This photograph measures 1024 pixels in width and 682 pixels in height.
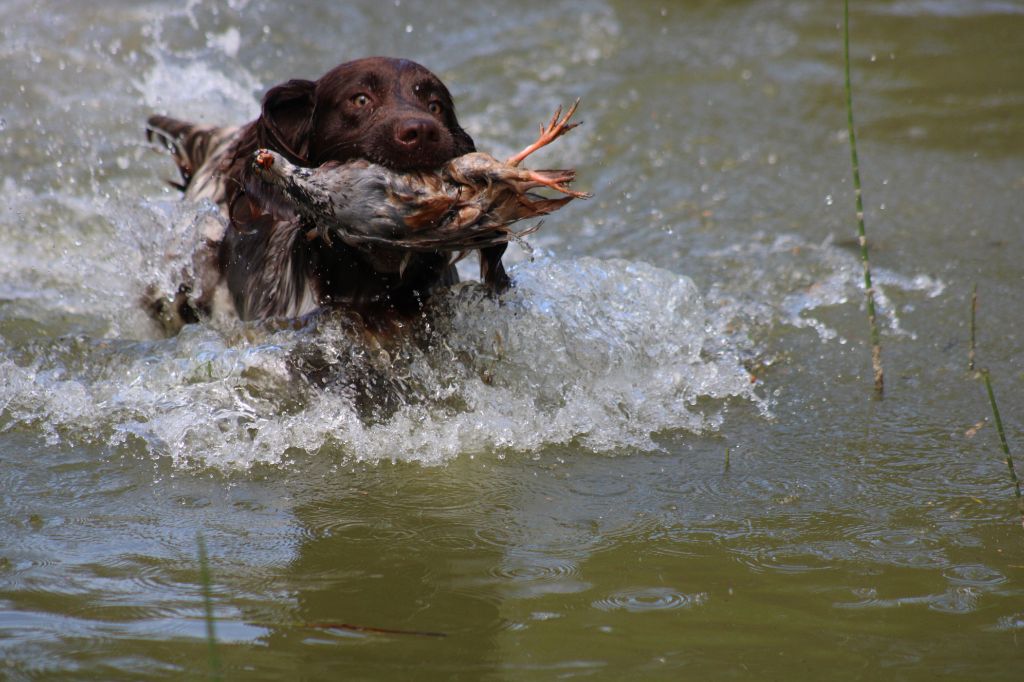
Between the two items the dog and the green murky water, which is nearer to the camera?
the green murky water

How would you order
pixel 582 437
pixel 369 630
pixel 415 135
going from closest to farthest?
1. pixel 369 630
2. pixel 415 135
3. pixel 582 437

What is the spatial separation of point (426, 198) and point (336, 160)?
43 cm

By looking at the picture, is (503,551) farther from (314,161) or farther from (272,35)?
(272,35)

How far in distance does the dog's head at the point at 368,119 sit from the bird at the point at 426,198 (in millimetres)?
65

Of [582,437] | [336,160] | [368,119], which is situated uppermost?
[368,119]


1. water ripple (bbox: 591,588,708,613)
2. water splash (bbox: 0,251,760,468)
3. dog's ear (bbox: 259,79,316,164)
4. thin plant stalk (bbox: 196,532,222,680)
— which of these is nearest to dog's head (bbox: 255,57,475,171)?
dog's ear (bbox: 259,79,316,164)

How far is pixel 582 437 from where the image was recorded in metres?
3.74

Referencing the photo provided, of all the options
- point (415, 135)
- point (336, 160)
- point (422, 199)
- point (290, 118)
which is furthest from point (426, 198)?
point (290, 118)

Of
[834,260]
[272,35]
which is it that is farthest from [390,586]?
[272,35]

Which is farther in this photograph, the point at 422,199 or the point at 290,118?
the point at 290,118

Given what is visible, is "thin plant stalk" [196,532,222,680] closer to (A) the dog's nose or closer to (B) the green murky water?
(B) the green murky water

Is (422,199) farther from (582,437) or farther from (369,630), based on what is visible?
(369,630)

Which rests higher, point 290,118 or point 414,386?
point 290,118

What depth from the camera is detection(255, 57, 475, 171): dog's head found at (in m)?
3.37
